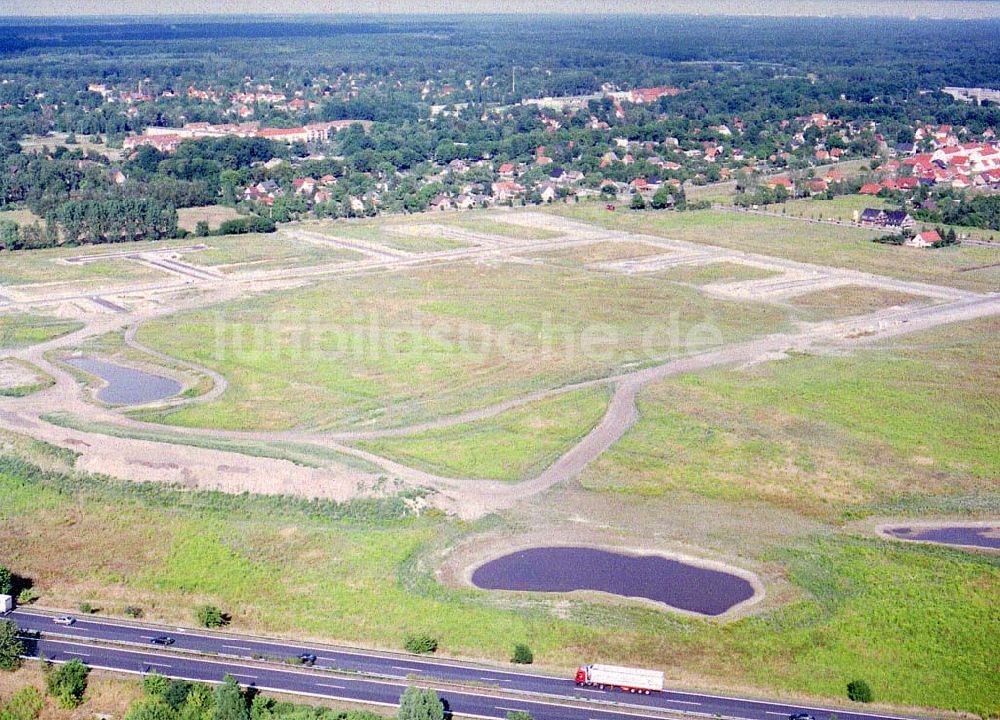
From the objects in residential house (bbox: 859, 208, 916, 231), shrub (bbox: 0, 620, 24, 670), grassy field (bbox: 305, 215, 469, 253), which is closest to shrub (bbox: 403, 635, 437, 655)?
shrub (bbox: 0, 620, 24, 670)

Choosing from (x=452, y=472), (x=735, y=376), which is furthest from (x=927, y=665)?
(x=735, y=376)

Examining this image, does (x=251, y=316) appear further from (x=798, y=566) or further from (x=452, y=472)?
(x=798, y=566)

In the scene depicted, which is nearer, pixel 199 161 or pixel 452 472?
pixel 452 472

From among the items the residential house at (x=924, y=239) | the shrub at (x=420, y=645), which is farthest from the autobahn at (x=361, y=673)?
the residential house at (x=924, y=239)

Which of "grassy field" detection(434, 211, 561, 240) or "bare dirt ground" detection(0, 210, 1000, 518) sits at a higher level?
"grassy field" detection(434, 211, 561, 240)

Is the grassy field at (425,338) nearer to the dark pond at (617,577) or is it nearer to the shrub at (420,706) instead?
the dark pond at (617,577)

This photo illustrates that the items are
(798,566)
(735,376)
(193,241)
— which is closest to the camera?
(798,566)

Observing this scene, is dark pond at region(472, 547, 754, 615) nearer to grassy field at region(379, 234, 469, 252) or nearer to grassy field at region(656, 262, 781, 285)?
grassy field at region(656, 262, 781, 285)
